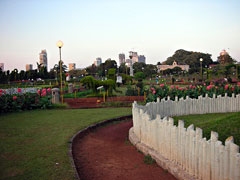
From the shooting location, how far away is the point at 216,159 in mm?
3391

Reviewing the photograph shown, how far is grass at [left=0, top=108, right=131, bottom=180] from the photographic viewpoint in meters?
4.28

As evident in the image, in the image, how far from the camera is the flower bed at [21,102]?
1153 cm

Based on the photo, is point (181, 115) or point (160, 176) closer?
point (160, 176)

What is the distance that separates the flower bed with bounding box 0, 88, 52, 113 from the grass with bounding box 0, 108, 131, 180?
255 centimetres

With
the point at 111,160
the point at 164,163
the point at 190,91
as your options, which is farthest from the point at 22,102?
the point at 164,163

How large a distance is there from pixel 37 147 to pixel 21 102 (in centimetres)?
709

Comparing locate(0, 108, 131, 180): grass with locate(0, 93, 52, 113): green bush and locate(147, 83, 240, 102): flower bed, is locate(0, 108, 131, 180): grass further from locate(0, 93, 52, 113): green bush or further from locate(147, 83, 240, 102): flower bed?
locate(147, 83, 240, 102): flower bed

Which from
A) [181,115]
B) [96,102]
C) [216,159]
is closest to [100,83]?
[96,102]

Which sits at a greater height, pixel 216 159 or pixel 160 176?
pixel 216 159

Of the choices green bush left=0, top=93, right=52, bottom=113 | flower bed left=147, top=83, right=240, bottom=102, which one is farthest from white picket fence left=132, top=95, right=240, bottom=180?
green bush left=0, top=93, right=52, bottom=113

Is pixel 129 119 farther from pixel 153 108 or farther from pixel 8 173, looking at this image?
pixel 8 173

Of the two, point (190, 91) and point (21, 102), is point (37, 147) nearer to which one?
point (21, 102)

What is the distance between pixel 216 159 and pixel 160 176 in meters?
1.36

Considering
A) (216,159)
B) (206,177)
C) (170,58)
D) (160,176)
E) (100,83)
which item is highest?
(170,58)
